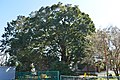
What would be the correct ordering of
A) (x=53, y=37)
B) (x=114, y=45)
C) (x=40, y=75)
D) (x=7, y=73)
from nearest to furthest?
(x=40, y=75)
(x=114, y=45)
(x=7, y=73)
(x=53, y=37)

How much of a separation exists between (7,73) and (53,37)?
7.98 meters

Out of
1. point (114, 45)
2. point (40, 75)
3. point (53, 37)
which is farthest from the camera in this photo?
point (53, 37)

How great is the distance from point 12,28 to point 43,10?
6.97 meters

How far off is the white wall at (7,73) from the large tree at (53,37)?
137 inches

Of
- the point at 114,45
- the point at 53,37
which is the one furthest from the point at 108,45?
the point at 53,37

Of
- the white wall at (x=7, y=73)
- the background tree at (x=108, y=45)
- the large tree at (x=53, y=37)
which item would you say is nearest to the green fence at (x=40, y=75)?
the white wall at (x=7, y=73)

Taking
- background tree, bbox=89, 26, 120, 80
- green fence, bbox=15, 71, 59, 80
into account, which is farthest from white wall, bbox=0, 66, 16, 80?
background tree, bbox=89, 26, 120, 80

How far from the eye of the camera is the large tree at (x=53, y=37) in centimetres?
→ 3331

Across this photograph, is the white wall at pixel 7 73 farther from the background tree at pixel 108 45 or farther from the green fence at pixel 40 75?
the background tree at pixel 108 45

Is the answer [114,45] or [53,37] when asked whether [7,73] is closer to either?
[53,37]

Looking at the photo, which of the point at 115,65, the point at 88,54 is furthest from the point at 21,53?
the point at 115,65

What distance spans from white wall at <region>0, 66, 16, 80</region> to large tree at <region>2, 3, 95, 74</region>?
3481 millimetres

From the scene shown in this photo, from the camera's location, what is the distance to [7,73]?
106 ft

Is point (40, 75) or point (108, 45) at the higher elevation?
point (108, 45)
